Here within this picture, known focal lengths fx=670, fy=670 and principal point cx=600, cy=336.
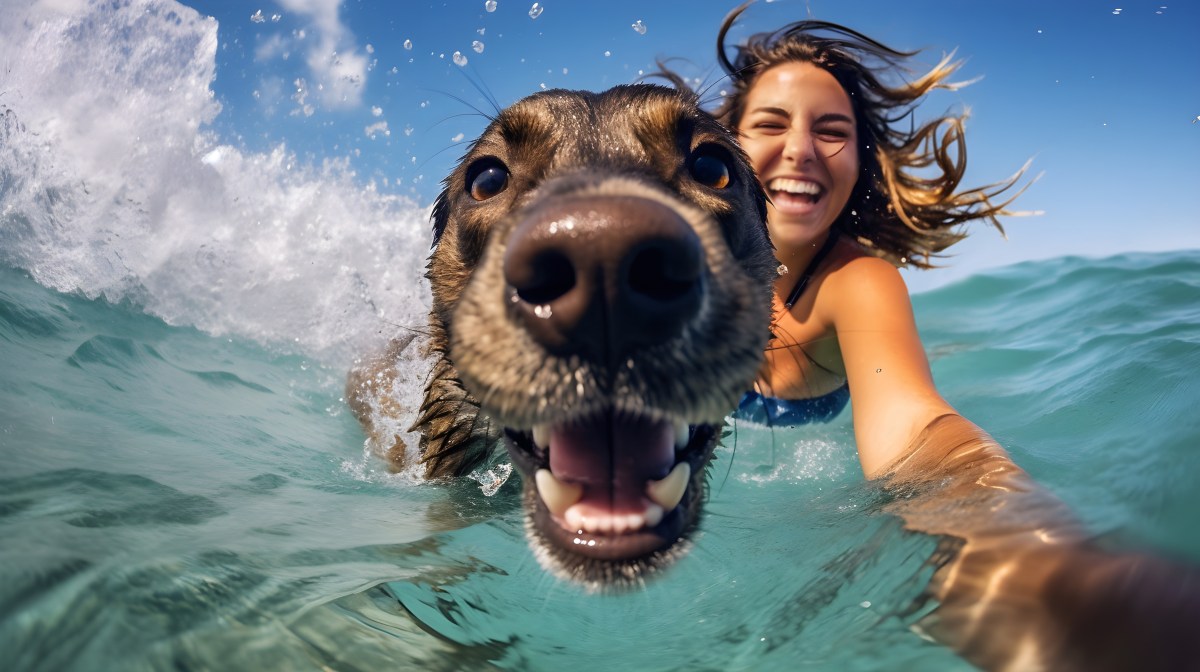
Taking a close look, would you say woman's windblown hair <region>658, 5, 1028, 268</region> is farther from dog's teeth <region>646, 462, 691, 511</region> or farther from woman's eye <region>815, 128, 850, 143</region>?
dog's teeth <region>646, 462, 691, 511</region>

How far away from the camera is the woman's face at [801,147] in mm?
5188

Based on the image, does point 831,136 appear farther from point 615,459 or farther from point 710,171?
point 615,459

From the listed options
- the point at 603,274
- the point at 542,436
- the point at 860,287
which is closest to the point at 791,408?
the point at 860,287

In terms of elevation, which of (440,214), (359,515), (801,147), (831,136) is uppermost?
(831,136)

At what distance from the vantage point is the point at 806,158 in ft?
16.8

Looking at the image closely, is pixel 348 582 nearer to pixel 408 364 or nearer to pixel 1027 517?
pixel 1027 517

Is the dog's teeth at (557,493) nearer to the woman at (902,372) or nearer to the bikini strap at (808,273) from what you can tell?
the woman at (902,372)

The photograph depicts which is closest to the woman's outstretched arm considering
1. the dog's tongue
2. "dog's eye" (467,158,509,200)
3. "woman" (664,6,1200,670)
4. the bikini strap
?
"woman" (664,6,1200,670)

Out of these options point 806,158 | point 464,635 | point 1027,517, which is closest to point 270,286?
point 806,158

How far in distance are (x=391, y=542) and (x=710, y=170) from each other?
2.44 metres

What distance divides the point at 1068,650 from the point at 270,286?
11.6m

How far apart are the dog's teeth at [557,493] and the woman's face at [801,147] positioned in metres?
3.45

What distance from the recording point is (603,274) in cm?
166

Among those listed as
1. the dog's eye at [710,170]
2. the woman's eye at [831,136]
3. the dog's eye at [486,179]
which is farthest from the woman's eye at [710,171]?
the woman's eye at [831,136]
